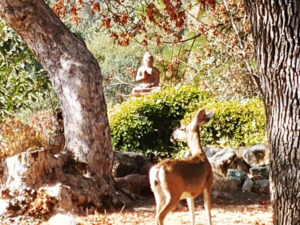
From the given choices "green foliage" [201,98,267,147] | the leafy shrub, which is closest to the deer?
the leafy shrub

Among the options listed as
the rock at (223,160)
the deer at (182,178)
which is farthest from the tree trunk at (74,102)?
the rock at (223,160)

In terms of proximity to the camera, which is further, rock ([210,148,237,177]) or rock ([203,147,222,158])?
rock ([203,147,222,158])

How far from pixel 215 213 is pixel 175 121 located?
6.31 meters

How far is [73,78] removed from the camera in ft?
24.2

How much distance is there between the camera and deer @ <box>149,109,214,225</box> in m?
4.91

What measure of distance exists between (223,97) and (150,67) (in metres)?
2.58

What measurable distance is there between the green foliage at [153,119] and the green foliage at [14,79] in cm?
306

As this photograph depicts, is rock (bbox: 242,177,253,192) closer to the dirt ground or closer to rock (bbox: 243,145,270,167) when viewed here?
the dirt ground

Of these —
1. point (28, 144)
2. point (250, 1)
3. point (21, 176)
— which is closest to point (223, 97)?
point (28, 144)

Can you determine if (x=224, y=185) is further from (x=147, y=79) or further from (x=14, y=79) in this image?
(x=147, y=79)

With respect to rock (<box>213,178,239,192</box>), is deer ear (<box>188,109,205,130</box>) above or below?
above

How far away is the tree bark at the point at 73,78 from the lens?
7379 mm

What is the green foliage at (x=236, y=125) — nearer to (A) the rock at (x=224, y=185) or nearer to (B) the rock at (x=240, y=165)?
(B) the rock at (x=240, y=165)

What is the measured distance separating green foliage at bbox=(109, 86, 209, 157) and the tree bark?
16.4ft
